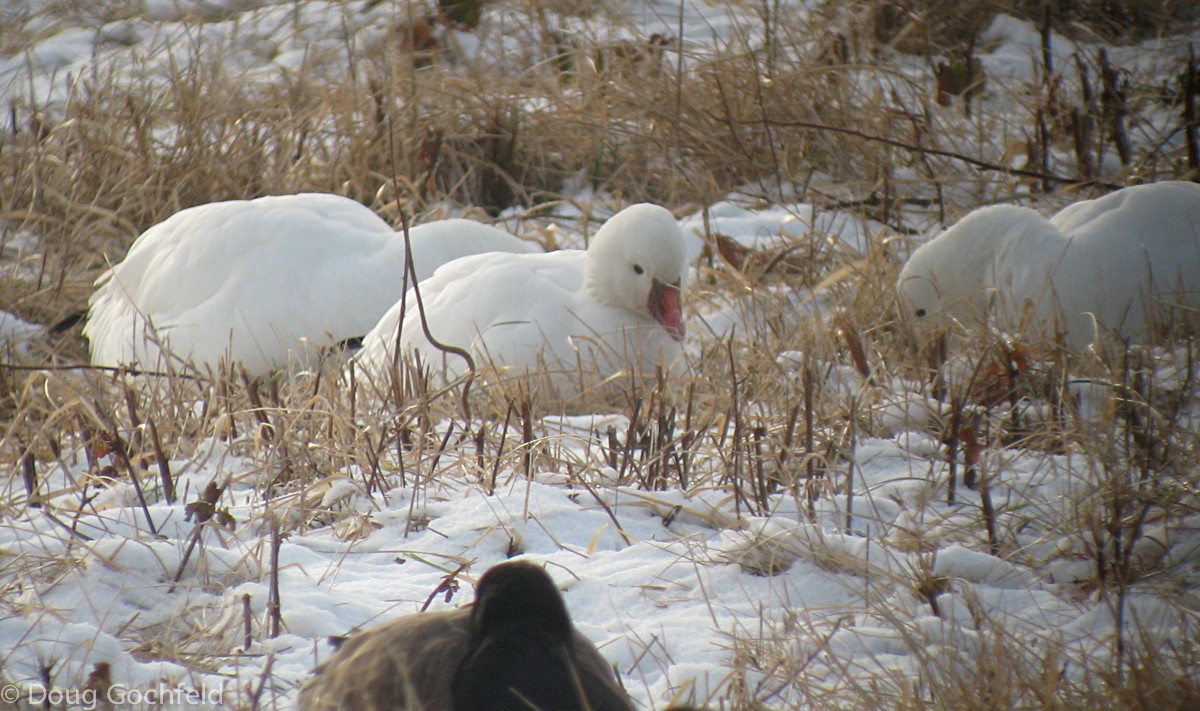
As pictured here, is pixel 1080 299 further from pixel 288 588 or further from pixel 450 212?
pixel 450 212

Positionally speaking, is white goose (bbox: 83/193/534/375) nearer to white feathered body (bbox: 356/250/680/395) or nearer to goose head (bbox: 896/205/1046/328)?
white feathered body (bbox: 356/250/680/395)

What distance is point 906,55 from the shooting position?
746 cm

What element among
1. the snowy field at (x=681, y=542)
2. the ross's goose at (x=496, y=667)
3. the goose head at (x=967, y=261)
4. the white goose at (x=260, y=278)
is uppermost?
the ross's goose at (x=496, y=667)

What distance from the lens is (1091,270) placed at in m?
3.96


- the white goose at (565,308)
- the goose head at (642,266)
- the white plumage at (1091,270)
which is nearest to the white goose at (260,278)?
the white goose at (565,308)

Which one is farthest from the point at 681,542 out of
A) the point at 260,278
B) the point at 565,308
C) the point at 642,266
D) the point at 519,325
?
the point at 260,278

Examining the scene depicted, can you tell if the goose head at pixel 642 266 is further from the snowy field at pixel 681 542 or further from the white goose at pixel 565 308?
the snowy field at pixel 681 542

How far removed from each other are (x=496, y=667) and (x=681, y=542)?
96 cm

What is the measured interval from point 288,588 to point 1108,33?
6.94 metres

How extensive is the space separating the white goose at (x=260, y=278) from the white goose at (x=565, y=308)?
52cm

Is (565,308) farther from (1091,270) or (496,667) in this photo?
(496,667)

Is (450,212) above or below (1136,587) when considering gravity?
below

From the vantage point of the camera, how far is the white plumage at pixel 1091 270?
379 centimetres

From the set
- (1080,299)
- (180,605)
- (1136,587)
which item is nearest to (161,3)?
(1080,299)
